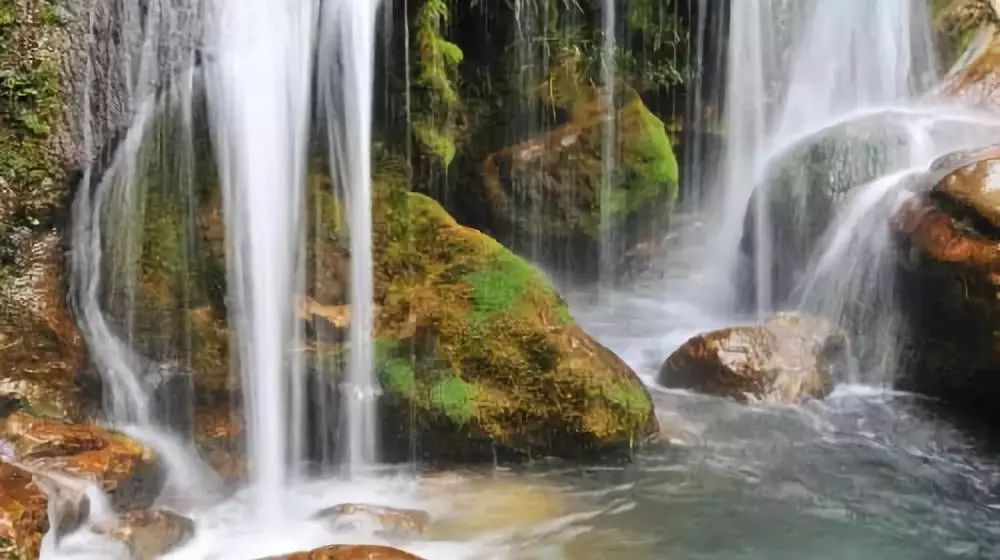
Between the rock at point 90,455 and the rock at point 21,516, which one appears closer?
the rock at point 21,516

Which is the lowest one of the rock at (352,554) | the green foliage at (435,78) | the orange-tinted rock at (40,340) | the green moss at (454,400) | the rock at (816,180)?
the rock at (352,554)

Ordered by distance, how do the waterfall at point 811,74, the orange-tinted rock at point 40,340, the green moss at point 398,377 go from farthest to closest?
the waterfall at point 811,74, the green moss at point 398,377, the orange-tinted rock at point 40,340

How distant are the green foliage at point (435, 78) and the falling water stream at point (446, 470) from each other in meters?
0.71

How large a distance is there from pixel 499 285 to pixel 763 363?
2543 millimetres

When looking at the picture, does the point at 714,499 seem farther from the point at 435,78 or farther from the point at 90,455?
the point at 435,78

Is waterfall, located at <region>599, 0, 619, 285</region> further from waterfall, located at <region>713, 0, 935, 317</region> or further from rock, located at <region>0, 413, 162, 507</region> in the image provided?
rock, located at <region>0, 413, 162, 507</region>

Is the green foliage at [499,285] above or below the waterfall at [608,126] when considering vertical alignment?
below

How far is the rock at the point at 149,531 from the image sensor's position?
17.3ft

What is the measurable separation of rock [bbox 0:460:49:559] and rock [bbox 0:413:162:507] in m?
0.39

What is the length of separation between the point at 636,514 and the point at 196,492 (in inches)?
116

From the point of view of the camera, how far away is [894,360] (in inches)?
326

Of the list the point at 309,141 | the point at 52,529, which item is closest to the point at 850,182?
the point at 309,141

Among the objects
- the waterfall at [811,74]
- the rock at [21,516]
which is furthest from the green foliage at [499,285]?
the waterfall at [811,74]

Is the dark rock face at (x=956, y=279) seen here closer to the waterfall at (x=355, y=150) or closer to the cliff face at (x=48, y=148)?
the waterfall at (x=355, y=150)
